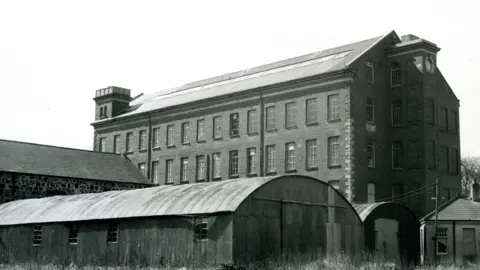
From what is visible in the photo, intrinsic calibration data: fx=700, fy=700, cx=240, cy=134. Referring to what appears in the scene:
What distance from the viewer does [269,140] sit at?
4850 centimetres

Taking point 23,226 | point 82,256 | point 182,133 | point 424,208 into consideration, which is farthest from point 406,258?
point 182,133

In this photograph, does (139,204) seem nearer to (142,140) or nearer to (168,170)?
(168,170)

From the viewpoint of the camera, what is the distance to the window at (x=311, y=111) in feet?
152

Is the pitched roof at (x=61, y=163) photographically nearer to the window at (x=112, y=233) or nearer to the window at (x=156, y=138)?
the window at (x=156, y=138)

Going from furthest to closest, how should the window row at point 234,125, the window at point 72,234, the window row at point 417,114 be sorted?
the window row at point 417,114
the window row at point 234,125
the window at point 72,234

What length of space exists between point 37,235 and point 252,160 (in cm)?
1865

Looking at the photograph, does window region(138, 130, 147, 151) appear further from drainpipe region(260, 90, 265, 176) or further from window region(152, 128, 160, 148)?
drainpipe region(260, 90, 265, 176)

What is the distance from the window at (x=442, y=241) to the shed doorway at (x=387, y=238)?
781cm

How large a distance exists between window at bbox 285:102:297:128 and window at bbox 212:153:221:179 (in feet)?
22.6

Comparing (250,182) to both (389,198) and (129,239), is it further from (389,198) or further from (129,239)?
(389,198)

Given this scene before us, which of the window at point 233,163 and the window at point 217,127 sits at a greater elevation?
the window at point 217,127

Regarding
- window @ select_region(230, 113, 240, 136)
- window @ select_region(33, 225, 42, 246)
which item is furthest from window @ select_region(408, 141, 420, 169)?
window @ select_region(33, 225, 42, 246)

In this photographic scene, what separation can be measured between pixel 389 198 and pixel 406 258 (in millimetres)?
10766

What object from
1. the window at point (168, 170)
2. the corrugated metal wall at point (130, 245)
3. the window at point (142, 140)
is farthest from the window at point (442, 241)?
the window at point (142, 140)
